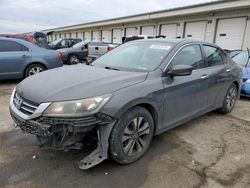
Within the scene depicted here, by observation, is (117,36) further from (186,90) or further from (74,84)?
(74,84)

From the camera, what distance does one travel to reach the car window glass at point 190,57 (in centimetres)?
346

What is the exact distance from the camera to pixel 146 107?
2.97 m

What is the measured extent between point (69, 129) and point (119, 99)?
24.2 inches

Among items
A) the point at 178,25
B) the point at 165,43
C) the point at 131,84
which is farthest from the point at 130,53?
the point at 178,25

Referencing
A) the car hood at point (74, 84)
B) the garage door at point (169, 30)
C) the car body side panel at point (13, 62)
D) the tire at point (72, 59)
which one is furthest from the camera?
the garage door at point (169, 30)

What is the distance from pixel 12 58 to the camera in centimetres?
692

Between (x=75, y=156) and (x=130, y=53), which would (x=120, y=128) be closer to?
(x=75, y=156)

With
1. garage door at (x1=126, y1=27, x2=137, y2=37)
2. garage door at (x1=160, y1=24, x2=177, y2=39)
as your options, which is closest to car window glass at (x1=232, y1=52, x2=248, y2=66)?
garage door at (x1=160, y1=24, x2=177, y2=39)

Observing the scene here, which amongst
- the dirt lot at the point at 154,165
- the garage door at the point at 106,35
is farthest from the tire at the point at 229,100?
the garage door at the point at 106,35

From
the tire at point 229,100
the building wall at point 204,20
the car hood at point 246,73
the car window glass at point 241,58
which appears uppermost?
the building wall at point 204,20

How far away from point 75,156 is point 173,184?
1.28 m

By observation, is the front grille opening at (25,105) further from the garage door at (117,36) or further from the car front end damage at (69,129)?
the garage door at (117,36)

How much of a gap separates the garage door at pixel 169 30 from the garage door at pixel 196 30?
1.17 meters

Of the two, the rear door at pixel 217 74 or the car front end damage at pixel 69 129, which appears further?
the rear door at pixel 217 74
